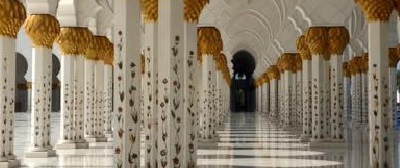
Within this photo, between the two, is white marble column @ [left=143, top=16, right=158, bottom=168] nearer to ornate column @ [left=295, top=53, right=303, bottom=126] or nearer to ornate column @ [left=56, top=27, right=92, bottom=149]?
ornate column @ [left=56, top=27, right=92, bottom=149]

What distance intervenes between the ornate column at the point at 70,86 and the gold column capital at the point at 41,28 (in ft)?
4.64

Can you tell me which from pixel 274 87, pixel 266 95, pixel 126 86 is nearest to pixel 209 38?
pixel 126 86

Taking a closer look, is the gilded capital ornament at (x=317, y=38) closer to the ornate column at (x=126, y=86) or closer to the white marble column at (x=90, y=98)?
the white marble column at (x=90, y=98)

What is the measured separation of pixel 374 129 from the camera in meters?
6.45

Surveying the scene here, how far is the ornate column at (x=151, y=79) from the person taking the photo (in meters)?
6.00

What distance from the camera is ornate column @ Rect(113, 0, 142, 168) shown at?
5168 mm

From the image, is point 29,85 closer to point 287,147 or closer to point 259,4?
point 259,4

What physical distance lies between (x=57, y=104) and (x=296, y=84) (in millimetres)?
16369

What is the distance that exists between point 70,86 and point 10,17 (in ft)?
10.6

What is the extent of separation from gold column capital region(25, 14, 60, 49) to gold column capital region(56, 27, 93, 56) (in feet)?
4.57

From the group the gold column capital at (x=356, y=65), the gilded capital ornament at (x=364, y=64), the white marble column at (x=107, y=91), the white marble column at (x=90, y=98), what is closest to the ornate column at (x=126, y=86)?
the white marble column at (x=90, y=98)

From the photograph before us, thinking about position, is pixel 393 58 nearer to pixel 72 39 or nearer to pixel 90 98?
pixel 90 98

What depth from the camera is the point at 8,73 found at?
7.36 meters

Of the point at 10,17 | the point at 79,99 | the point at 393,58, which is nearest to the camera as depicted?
the point at 10,17
